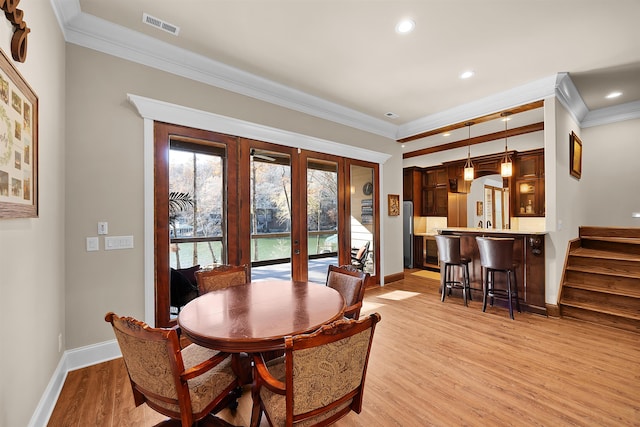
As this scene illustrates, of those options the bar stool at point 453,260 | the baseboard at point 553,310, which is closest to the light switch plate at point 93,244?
the bar stool at point 453,260

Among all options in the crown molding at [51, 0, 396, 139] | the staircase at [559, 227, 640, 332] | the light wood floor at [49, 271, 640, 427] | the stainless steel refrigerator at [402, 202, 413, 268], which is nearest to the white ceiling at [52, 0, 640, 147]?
the crown molding at [51, 0, 396, 139]

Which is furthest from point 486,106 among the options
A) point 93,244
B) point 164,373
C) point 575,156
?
point 93,244

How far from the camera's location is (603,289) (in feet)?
11.8

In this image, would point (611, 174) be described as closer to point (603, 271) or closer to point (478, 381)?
point (603, 271)

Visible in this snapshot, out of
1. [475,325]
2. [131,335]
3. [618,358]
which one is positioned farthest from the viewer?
[475,325]

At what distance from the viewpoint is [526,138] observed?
579cm

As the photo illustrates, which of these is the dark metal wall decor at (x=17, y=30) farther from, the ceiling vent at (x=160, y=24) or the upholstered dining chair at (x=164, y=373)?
the upholstered dining chair at (x=164, y=373)

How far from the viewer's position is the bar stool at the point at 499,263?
3.62 m

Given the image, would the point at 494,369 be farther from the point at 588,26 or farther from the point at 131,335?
the point at 588,26

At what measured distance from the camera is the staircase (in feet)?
11.0

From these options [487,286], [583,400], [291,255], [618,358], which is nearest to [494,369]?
[583,400]

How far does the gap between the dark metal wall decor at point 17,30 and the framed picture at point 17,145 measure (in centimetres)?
9

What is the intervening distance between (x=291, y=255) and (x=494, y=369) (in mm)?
2585

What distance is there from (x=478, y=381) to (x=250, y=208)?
2860mm
